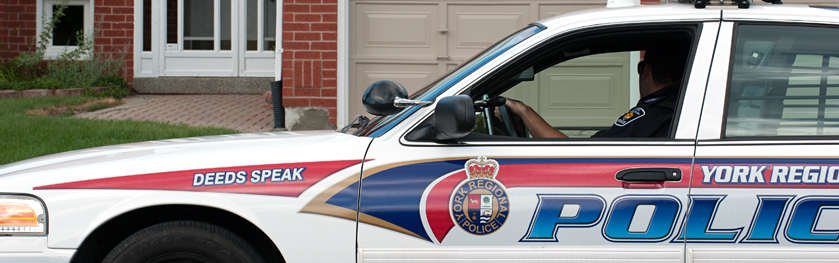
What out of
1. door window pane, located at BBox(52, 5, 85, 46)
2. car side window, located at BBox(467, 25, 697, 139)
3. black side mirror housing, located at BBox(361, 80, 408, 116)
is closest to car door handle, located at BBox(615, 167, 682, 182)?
car side window, located at BBox(467, 25, 697, 139)

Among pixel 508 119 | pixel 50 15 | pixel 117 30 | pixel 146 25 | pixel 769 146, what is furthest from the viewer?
pixel 50 15

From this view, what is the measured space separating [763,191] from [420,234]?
3.76 ft

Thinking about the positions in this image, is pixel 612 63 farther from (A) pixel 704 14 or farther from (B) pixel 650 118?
(A) pixel 704 14

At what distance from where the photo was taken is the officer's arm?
2934 mm

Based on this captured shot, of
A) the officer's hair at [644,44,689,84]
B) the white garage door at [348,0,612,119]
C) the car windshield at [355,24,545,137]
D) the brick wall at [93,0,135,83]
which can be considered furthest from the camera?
the brick wall at [93,0,135,83]

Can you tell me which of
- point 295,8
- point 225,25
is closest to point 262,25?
point 225,25

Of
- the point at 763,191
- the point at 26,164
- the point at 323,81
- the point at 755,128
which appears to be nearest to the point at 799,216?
the point at 763,191

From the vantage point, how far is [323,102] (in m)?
8.60

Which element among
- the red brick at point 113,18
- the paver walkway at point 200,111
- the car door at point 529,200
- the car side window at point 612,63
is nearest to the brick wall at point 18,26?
the red brick at point 113,18

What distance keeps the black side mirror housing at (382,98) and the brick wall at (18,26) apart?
1312cm

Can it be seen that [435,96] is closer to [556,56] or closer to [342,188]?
[342,188]

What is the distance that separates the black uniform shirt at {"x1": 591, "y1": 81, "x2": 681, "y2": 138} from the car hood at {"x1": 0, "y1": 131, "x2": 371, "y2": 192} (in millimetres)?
1017

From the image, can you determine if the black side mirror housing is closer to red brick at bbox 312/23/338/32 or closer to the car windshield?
the car windshield

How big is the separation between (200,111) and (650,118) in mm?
8938
